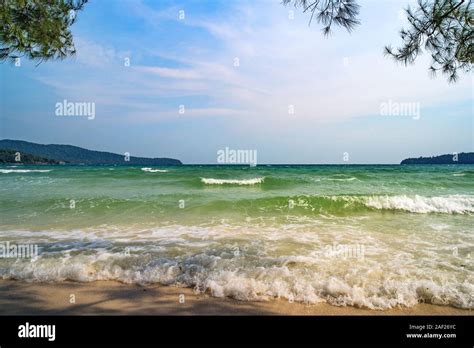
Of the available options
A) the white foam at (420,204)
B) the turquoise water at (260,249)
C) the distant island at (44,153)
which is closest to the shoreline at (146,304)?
the turquoise water at (260,249)

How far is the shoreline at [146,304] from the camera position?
11.8 feet

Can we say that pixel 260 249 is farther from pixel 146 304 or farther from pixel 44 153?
pixel 44 153

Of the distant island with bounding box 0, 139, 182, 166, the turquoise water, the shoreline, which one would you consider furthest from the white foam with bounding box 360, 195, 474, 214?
the distant island with bounding box 0, 139, 182, 166

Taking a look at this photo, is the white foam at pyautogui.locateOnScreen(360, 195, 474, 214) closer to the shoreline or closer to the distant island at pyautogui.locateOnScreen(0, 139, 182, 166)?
the shoreline

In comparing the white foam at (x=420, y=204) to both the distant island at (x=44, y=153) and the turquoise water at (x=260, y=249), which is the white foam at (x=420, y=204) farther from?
the distant island at (x=44, y=153)

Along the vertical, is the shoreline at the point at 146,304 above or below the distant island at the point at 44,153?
below

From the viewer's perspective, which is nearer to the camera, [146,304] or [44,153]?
[146,304]

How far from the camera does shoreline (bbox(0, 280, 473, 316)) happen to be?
11.8ft

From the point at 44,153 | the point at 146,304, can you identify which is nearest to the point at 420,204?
the point at 146,304

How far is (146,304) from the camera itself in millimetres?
3764
